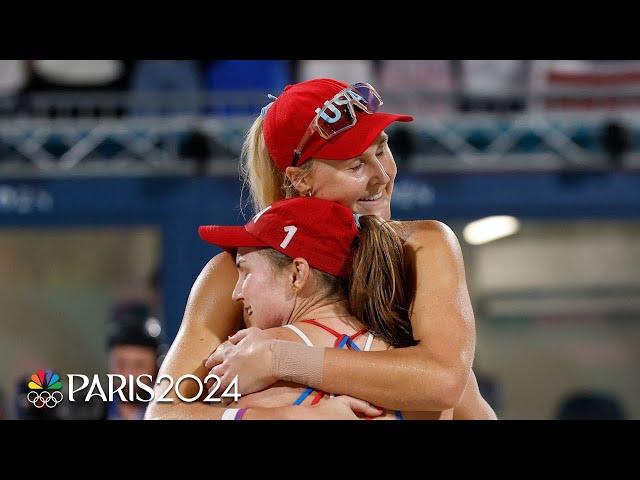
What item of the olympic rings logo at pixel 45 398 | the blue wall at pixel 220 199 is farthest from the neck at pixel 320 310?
the blue wall at pixel 220 199

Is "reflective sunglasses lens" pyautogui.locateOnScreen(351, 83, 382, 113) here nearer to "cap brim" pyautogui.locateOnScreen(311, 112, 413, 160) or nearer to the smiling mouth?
"cap brim" pyautogui.locateOnScreen(311, 112, 413, 160)

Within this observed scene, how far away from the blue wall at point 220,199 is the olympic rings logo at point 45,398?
18.2 feet

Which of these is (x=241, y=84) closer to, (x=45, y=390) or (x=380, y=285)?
(x=45, y=390)

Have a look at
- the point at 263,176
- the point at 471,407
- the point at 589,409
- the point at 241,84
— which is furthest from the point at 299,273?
the point at 241,84

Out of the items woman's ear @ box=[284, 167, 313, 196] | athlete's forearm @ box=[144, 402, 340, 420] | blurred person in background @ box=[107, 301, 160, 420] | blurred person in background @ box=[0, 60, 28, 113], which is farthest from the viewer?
blurred person in background @ box=[0, 60, 28, 113]

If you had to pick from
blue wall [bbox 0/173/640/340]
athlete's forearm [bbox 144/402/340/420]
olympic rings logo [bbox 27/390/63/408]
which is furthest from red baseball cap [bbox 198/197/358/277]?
blue wall [bbox 0/173/640/340]

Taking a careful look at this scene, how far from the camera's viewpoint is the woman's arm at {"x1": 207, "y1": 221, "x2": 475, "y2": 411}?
8.33 feet

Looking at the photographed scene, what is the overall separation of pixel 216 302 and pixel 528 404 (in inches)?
326

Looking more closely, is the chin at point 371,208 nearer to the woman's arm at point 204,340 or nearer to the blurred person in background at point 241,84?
the woman's arm at point 204,340

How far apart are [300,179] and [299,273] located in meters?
0.46

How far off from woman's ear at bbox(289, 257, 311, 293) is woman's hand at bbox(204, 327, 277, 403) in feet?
0.49

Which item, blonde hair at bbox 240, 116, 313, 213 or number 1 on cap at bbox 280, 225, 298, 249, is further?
blonde hair at bbox 240, 116, 313, 213

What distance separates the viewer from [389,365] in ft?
8.39
